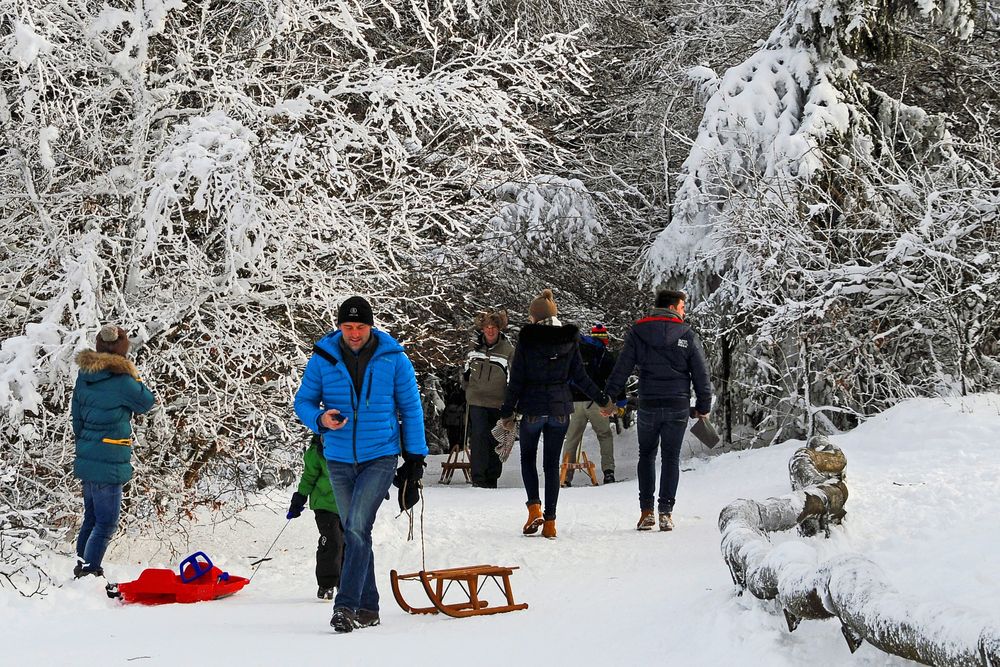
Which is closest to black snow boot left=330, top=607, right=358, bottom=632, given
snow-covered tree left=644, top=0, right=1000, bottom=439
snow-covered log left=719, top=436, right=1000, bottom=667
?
snow-covered log left=719, top=436, right=1000, bottom=667

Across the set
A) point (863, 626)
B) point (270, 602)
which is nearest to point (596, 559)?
point (270, 602)

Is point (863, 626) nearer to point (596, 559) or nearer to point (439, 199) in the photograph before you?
point (596, 559)

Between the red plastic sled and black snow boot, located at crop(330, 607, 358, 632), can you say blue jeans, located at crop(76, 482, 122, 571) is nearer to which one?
the red plastic sled

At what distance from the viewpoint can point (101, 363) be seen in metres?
7.89

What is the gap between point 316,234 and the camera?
30.6ft

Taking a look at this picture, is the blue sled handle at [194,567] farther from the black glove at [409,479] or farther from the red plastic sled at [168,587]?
the black glove at [409,479]

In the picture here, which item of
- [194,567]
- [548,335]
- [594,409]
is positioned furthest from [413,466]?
[594,409]

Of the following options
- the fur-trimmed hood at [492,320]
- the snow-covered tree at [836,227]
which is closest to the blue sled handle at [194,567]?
the fur-trimmed hood at [492,320]

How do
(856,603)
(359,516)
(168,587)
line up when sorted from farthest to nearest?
(168,587) → (359,516) → (856,603)

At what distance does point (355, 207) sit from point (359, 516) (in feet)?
12.5

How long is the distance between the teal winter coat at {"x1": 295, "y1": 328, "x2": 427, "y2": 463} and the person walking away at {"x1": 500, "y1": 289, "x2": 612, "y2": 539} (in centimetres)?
283

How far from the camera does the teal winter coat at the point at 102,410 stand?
26.0 ft

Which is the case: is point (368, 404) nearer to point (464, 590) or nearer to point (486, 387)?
point (464, 590)

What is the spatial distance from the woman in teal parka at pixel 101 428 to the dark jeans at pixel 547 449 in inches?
115
